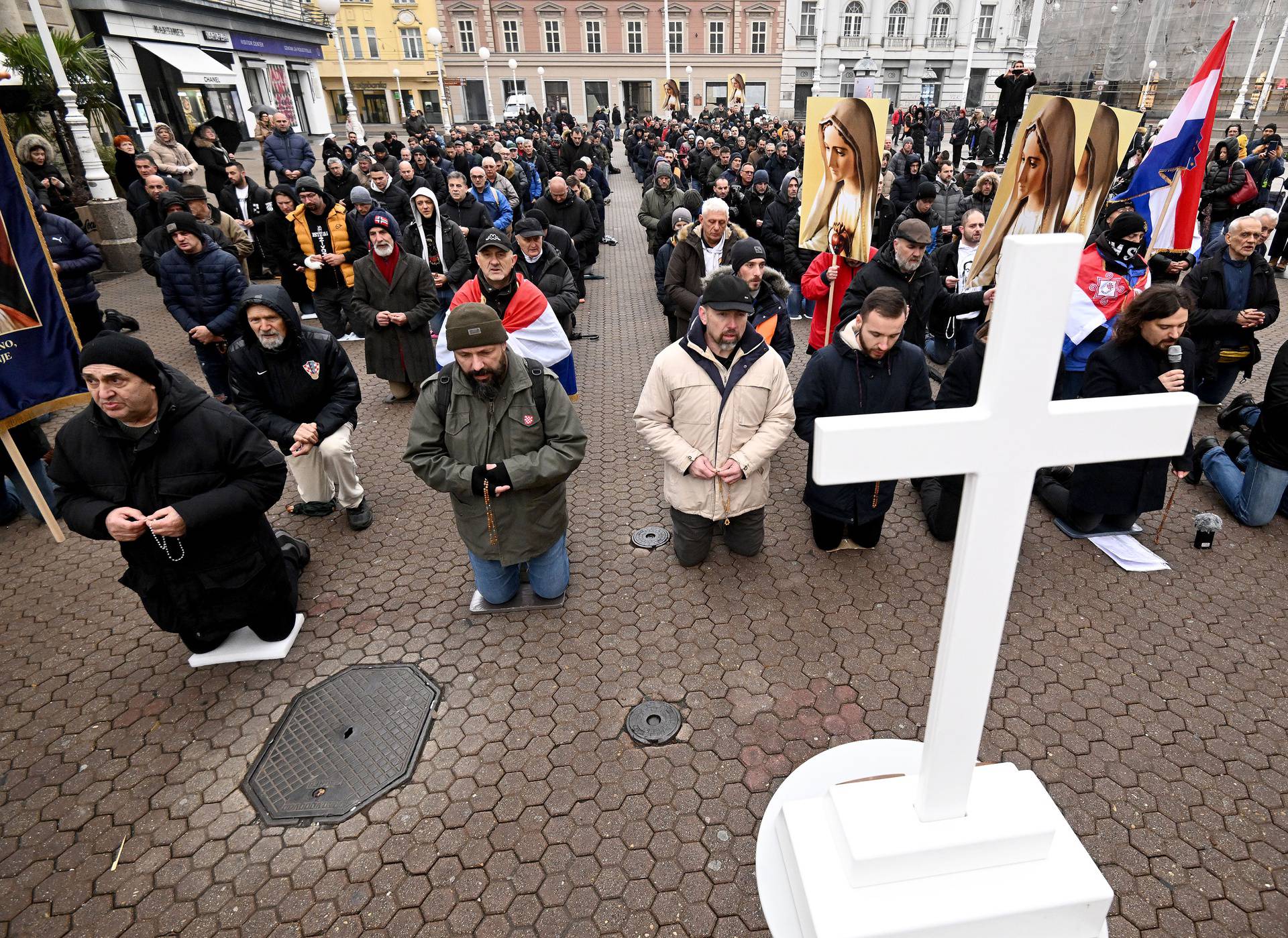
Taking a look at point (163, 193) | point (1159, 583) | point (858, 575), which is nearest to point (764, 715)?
point (858, 575)

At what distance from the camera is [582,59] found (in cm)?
5597

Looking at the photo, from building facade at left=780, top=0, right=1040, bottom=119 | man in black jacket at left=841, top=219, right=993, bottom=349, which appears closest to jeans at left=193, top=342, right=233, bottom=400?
man in black jacket at left=841, top=219, right=993, bottom=349

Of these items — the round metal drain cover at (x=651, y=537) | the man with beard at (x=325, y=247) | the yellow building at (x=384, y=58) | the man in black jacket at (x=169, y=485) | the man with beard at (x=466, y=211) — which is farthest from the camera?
the yellow building at (x=384, y=58)

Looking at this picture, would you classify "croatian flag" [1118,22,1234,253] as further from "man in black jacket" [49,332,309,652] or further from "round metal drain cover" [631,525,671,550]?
"man in black jacket" [49,332,309,652]

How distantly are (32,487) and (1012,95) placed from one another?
2258 cm

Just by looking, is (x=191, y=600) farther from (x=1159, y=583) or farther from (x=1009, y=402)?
(x=1159, y=583)

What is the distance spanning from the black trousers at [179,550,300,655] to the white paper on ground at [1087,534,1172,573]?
5337 millimetres

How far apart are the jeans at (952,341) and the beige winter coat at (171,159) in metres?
12.4

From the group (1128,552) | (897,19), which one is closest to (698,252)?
(1128,552)

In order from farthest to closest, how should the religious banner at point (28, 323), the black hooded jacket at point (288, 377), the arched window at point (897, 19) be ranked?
the arched window at point (897, 19) < the black hooded jacket at point (288, 377) < the religious banner at point (28, 323)

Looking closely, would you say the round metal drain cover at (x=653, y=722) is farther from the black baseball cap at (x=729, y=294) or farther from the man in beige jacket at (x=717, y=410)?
the black baseball cap at (x=729, y=294)

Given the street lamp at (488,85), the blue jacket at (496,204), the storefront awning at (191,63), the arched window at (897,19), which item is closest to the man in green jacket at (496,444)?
the blue jacket at (496,204)

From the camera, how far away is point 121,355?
10.2ft

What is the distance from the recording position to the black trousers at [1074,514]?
4855 millimetres
